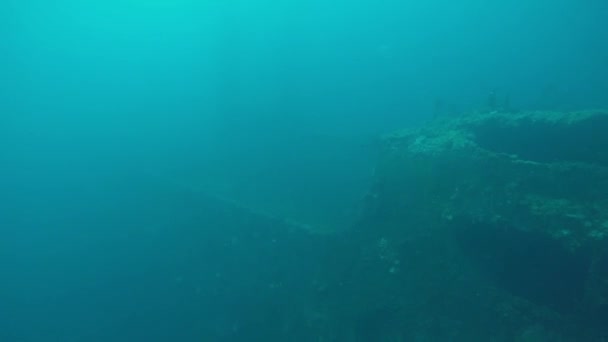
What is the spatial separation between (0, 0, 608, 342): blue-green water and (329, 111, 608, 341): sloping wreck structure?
1.33 metres

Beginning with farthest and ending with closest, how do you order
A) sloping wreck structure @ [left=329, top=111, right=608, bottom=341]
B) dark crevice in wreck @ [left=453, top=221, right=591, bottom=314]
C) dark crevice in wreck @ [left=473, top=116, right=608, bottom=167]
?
dark crevice in wreck @ [left=473, top=116, right=608, bottom=167] → dark crevice in wreck @ [left=453, top=221, right=591, bottom=314] → sloping wreck structure @ [left=329, top=111, right=608, bottom=341]

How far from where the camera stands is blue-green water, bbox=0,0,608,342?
13469 mm

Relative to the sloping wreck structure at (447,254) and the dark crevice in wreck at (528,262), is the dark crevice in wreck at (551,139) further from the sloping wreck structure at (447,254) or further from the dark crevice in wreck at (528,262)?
the dark crevice in wreck at (528,262)

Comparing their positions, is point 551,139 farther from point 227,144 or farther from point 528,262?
point 227,144

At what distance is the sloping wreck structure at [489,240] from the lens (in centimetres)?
702

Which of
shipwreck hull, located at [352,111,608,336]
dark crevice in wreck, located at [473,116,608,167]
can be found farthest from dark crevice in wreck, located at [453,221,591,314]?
dark crevice in wreck, located at [473,116,608,167]

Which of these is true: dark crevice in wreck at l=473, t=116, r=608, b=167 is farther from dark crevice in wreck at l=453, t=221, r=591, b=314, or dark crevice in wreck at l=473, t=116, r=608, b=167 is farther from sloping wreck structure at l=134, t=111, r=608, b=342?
dark crevice in wreck at l=453, t=221, r=591, b=314

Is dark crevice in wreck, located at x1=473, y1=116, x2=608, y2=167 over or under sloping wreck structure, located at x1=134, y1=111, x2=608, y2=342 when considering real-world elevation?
over

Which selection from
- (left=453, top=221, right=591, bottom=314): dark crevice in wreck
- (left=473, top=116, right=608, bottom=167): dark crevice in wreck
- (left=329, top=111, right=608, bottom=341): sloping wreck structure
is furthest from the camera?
(left=473, top=116, right=608, bottom=167): dark crevice in wreck

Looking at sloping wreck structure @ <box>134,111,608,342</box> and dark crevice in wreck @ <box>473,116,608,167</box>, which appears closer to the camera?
sloping wreck structure @ <box>134,111,608,342</box>

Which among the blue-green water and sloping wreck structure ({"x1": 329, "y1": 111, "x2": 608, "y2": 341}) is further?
the blue-green water

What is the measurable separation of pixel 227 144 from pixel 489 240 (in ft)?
59.4

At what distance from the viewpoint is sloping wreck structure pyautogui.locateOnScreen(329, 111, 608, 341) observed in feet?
23.0

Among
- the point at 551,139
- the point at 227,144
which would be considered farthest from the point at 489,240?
the point at 227,144
